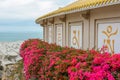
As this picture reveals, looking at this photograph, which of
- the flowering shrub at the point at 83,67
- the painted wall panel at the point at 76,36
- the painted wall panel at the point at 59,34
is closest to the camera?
the flowering shrub at the point at 83,67

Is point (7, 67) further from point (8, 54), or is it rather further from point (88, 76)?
point (88, 76)

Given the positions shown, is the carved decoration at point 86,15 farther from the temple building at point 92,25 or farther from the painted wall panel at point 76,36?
the painted wall panel at point 76,36

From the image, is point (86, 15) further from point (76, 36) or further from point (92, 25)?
point (76, 36)

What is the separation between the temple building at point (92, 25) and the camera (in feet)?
36.0

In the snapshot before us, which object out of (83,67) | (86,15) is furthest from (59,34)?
(83,67)

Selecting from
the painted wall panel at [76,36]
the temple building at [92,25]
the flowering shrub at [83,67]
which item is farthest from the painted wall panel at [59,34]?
the flowering shrub at [83,67]

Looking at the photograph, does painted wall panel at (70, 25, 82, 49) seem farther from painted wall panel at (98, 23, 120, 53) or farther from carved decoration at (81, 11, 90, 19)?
painted wall panel at (98, 23, 120, 53)

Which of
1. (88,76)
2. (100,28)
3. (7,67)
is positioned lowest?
(7,67)

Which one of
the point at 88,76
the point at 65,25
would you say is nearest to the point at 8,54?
the point at 65,25

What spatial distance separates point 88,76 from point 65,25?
10943 millimetres

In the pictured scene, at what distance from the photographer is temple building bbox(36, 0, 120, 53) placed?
1098 cm

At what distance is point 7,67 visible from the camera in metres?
26.2

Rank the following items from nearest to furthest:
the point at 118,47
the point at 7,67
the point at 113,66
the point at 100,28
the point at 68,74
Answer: the point at 113,66 → the point at 68,74 → the point at 118,47 → the point at 100,28 → the point at 7,67

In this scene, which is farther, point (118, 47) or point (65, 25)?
point (65, 25)
